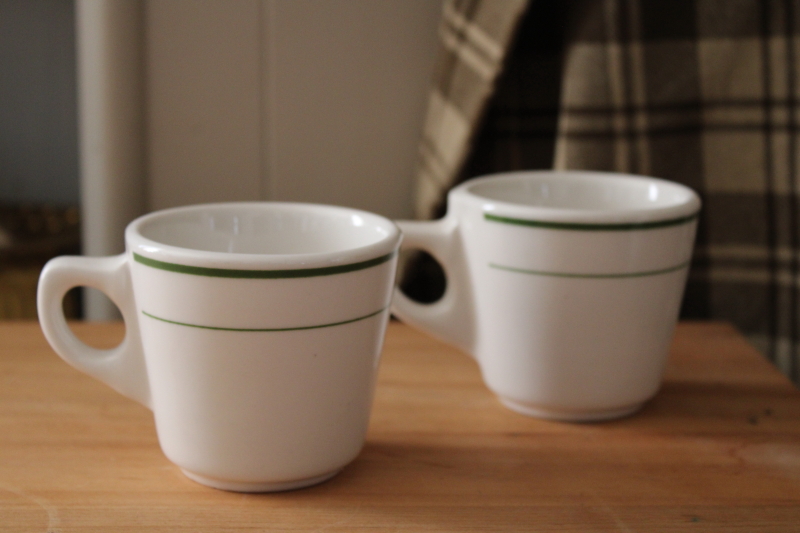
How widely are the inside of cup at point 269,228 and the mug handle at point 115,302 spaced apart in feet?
0.15

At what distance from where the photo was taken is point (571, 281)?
469 millimetres

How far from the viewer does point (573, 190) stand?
0.59 meters

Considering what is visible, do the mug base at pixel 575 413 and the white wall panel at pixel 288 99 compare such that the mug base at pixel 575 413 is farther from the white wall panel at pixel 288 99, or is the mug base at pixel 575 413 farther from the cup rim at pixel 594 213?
the white wall panel at pixel 288 99

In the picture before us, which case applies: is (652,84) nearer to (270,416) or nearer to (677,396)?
(677,396)

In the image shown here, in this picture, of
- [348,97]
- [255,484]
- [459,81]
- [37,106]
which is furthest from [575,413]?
[37,106]

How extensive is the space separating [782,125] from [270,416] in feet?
1.93

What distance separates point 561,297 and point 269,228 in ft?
0.58

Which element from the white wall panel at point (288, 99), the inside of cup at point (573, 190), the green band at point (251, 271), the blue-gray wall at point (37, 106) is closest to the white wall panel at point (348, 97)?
the white wall panel at point (288, 99)

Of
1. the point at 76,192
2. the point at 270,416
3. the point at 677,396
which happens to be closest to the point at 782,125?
the point at 677,396

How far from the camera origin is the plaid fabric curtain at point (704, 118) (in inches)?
29.0

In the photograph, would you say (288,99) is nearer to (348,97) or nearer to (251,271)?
(348,97)

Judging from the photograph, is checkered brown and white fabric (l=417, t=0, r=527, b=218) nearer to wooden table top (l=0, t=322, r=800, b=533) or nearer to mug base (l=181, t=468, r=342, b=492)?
wooden table top (l=0, t=322, r=800, b=533)

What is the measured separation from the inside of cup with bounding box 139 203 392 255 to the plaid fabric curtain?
11.8 inches

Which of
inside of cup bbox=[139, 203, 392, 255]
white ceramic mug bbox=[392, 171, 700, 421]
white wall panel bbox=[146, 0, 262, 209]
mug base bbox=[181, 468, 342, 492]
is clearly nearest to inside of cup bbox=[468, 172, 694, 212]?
white ceramic mug bbox=[392, 171, 700, 421]
